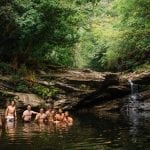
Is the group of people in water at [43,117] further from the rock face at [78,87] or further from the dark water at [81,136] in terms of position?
the rock face at [78,87]

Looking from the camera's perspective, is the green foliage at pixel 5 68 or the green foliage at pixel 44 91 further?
the green foliage at pixel 5 68

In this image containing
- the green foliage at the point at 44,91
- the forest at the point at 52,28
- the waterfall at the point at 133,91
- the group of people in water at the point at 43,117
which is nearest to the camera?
the group of people in water at the point at 43,117

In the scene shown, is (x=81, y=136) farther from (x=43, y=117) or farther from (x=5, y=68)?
(x=5, y=68)

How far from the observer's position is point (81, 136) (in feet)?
66.8

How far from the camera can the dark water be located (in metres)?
17.3

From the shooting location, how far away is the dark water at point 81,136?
1733cm

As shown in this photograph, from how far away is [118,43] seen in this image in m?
44.8

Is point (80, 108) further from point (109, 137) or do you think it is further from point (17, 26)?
point (109, 137)

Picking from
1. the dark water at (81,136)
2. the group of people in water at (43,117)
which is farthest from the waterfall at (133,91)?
the group of people in water at (43,117)

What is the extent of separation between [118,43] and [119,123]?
20.0m

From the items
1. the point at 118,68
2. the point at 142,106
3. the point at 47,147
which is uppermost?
the point at 118,68

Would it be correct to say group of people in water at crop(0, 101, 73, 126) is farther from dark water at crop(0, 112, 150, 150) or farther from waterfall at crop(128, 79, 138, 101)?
waterfall at crop(128, 79, 138, 101)

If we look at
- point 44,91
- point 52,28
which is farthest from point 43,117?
point 52,28

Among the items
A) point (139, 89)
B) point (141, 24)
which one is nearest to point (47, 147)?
point (139, 89)
